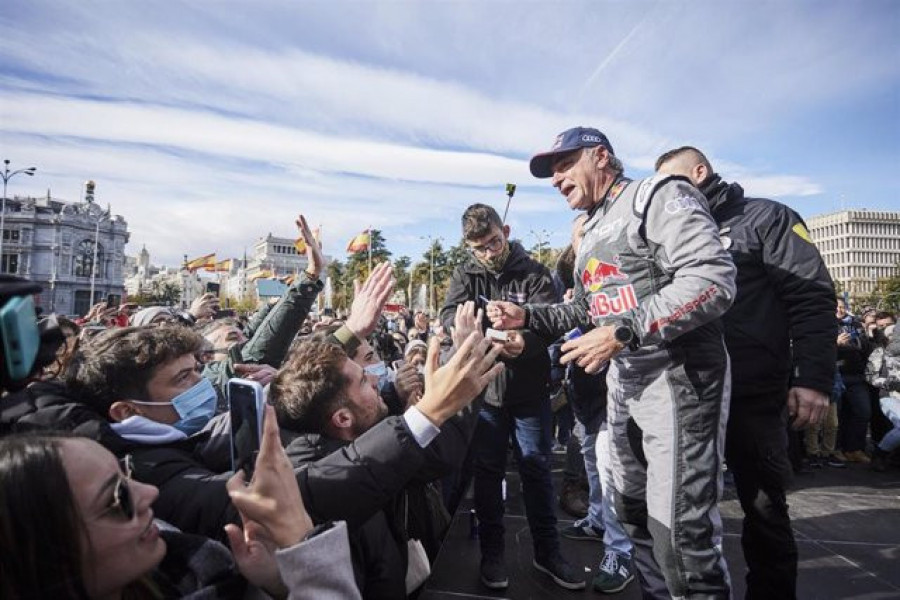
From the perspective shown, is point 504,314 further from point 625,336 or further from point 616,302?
point 625,336

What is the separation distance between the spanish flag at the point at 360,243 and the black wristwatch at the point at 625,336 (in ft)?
71.0

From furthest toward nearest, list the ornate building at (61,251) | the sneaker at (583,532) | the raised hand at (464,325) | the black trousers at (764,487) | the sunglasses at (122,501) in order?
the ornate building at (61,251) → the sneaker at (583,532) → the black trousers at (764,487) → the raised hand at (464,325) → the sunglasses at (122,501)

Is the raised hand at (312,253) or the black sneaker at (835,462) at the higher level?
the raised hand at (312,253)

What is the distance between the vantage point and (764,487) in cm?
251

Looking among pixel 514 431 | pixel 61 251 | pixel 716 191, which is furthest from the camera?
pixel 61 251

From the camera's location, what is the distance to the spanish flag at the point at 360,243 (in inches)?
918

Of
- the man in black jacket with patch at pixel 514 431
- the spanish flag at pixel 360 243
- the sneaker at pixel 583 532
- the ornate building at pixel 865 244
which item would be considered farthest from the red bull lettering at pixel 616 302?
the ornate building at pixel 865 244

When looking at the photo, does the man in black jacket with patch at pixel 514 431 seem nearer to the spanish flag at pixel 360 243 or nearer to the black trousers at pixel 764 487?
the black trousers at pixel 764 487

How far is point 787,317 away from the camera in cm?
270

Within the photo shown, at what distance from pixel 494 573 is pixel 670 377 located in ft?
6.45

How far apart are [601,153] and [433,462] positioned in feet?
6.11

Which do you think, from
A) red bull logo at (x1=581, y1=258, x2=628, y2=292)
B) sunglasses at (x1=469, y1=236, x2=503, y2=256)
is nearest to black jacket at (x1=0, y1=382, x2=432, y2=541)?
red bull logo at (x1=581, y1=258, x2=628, y2=292)

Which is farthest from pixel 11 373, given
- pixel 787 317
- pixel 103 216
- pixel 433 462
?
pixel 103 216

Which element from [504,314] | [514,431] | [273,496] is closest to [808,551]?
[514,431]
